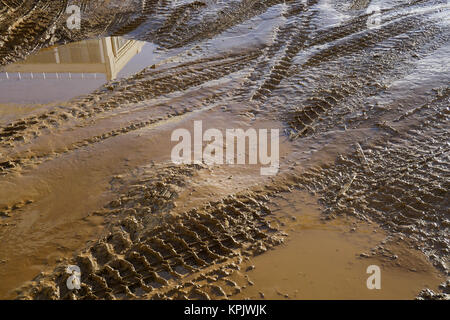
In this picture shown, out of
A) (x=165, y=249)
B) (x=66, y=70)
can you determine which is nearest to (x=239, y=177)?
(x=165, y=249)

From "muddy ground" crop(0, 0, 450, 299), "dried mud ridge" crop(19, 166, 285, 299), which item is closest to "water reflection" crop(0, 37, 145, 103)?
"muddy ground" crop(0, 0, 450, 299)

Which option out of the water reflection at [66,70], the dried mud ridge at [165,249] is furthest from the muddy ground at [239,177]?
the water reflection at [66,70]

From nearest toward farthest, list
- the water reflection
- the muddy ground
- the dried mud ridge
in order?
the dried mud ridge < the muddy ground < the water reflection

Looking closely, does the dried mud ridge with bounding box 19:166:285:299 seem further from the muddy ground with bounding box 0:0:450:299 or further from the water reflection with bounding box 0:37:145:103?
the water reflection with bounding box 0:37:145:103

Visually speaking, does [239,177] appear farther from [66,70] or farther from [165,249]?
[66,70]

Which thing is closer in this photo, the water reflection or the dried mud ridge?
the dried mud ridge

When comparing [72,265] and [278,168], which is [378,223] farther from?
[72,265]
